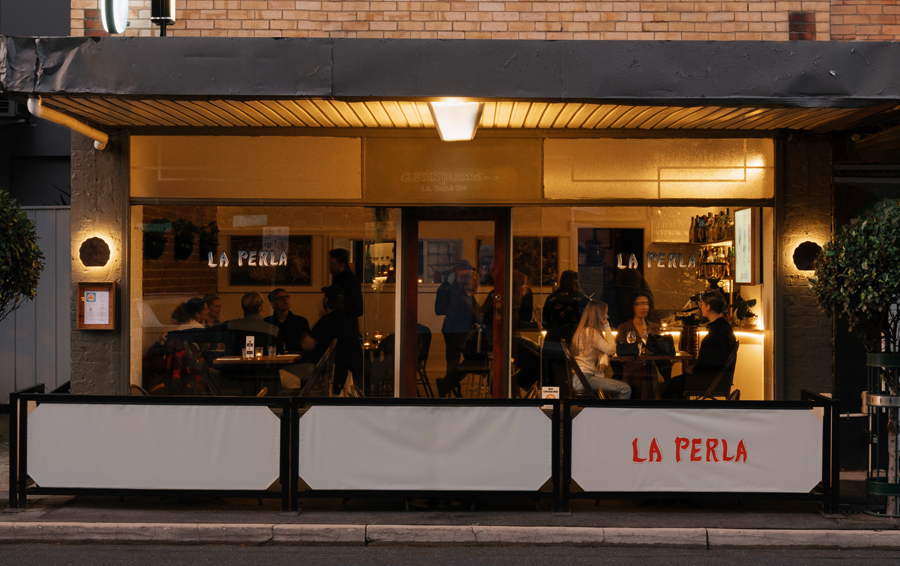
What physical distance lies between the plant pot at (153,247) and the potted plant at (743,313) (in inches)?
259

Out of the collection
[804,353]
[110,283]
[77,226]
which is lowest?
[804,353]

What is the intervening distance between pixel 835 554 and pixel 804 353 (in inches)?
122

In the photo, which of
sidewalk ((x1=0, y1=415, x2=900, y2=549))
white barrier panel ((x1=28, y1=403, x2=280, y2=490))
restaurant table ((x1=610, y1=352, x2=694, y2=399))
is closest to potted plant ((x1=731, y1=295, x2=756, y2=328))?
restaurant table ((x1=610, y1=352, x2=694, y2=399))

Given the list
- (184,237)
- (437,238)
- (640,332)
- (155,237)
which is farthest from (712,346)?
(155,237)

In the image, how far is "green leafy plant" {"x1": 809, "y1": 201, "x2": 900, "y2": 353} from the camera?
588 centimetres

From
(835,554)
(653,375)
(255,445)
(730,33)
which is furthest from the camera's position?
(653,375)

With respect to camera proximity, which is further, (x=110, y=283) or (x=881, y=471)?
(x=110, y=283)

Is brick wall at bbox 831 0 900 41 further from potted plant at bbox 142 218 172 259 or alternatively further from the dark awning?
potted plant at bbox 142 218 172 259

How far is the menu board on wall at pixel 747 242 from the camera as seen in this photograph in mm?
8445

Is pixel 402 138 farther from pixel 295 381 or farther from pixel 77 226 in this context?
pixel 77 226

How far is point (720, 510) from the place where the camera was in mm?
6316

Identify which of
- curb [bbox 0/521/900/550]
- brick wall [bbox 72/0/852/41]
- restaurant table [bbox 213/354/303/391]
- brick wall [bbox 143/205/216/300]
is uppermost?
brick wall [bbox 72/0/852/41]

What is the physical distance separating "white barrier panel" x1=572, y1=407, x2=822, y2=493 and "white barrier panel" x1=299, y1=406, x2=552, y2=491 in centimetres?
42

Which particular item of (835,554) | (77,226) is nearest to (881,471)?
(835,554)
